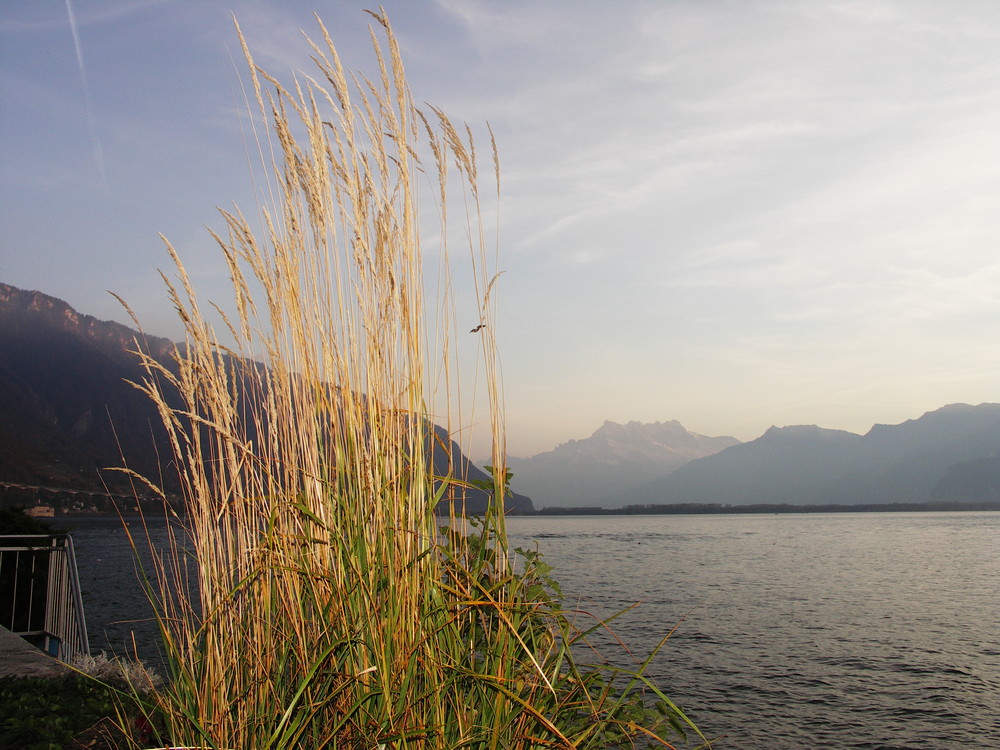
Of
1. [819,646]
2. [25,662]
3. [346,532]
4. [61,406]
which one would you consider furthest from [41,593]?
[61,406]

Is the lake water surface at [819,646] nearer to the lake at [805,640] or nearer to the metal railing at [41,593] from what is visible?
the lake at [805,640]

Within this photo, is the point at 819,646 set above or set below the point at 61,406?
below

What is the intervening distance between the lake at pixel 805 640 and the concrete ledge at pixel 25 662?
61.2 inches

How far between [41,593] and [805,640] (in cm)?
1418

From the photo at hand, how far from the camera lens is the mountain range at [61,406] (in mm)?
80625

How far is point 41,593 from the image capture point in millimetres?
6793

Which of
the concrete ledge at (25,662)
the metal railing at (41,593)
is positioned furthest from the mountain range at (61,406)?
the concrete ledge at (25,662)

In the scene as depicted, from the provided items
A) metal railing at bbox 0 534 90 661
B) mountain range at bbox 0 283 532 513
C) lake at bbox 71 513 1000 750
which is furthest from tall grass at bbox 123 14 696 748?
mountain range at bbox 0 283 532 513

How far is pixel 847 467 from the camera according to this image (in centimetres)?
17050

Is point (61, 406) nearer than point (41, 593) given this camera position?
No

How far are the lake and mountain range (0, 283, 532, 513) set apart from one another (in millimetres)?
42243

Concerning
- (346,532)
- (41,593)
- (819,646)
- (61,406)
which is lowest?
(819,646)

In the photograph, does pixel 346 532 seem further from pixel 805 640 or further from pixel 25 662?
pixel 805 640

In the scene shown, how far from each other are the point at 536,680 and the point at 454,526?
0.57 meters
